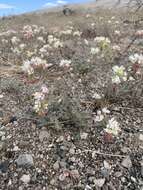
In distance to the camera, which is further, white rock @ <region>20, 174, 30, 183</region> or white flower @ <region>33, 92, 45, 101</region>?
white flower @ <region>33, 92, 45, 101</region>

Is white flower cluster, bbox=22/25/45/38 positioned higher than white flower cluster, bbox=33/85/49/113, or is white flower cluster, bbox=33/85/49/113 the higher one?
white flower cluster, bbox=33/85/49/113

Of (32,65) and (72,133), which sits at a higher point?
(32,65)

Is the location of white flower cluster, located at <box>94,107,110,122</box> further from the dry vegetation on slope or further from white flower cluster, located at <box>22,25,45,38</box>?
white flower cluster, located at <box>22,25,45,38</box>

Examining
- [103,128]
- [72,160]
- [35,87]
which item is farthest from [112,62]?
[72,160]

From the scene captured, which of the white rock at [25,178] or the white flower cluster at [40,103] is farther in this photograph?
the white flower cluster at [40,103]

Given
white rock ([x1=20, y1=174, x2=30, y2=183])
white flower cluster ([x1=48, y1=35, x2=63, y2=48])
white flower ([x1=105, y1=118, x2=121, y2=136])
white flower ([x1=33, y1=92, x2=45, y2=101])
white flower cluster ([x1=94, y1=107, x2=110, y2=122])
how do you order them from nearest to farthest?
1. white rock ([x1=20, y1=174, x2=30, y2=183])
2. white flower ([x1=105, y1=118, x2=121, y2=136])
3. white flower cluster ([x1=94, y1=107, x2=110, y2=122])
4. white flower ([x1=33, y1=92, x2=45, y2=101])
5. white flower cluster ([x1=48, y1=35, x2=63, y2=48])

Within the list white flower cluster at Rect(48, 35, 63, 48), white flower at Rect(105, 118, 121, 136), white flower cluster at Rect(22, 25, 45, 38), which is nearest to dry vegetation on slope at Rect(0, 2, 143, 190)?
white flower at Rect(105, 118, 121, 136)

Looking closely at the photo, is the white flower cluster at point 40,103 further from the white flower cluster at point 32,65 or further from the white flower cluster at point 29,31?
the white flower cluster at point 29,31

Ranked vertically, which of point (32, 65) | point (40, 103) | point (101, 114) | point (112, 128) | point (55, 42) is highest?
point (32, 65)

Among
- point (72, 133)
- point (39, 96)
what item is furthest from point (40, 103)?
point (72, 133)

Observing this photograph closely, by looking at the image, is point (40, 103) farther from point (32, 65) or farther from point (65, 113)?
point (32, 65)

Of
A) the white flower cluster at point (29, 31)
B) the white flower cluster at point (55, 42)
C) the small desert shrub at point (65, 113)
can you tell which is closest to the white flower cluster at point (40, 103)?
the small desert shrub at point (65, 113)

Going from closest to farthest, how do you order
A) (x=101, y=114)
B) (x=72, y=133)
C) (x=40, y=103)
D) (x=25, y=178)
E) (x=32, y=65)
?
(x=25, y=178) → (x=72, y=133) → (x=40, y=103) → (x=101, y=114) → (x=32, y=65)

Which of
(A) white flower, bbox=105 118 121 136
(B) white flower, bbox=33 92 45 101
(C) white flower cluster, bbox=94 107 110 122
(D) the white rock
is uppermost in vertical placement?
→ (B) white flower, bbox=33 92 45 101
